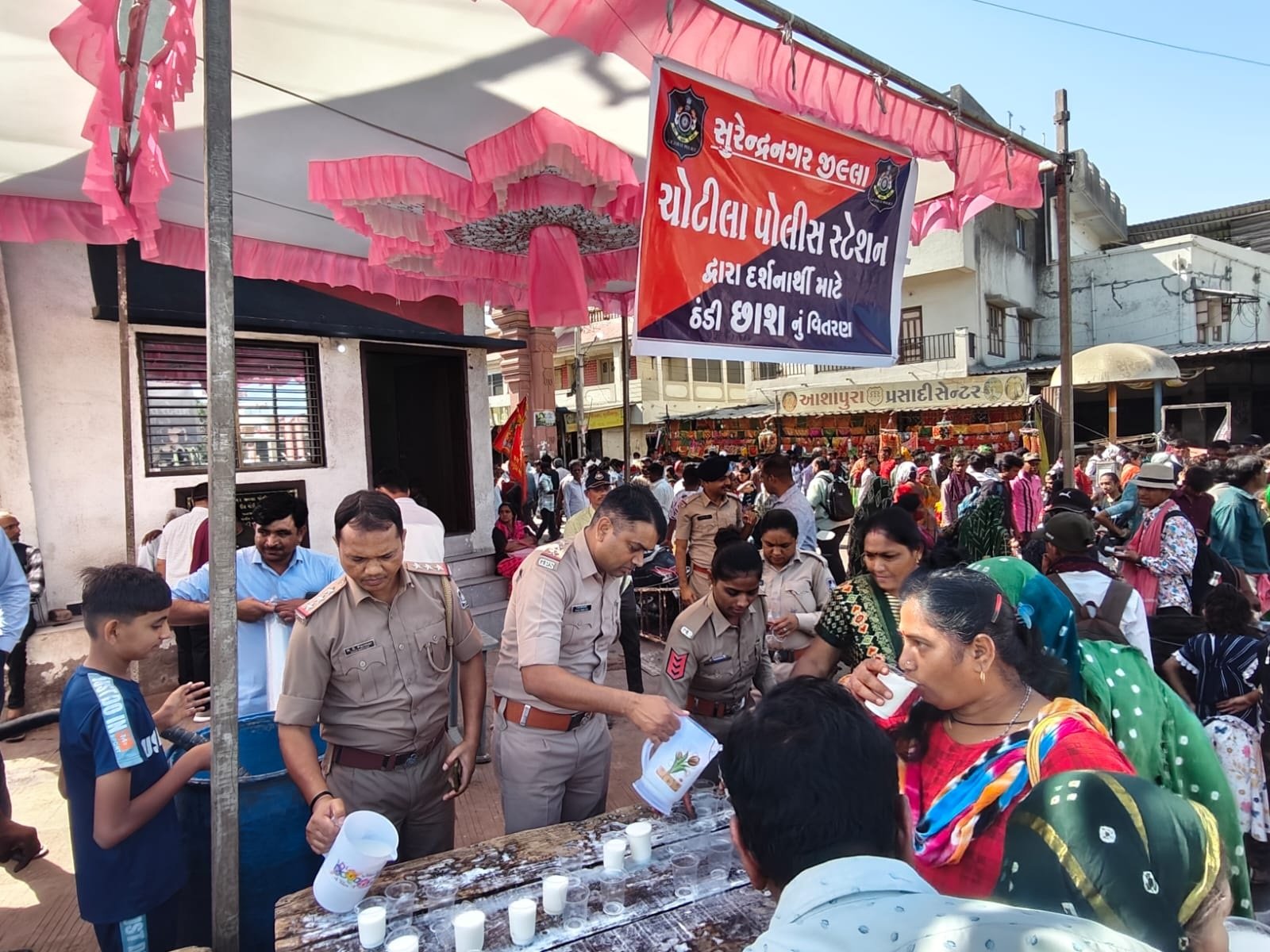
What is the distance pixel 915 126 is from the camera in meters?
3.31

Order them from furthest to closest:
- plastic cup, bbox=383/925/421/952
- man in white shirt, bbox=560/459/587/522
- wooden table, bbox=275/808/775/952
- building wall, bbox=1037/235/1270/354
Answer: building wall, bbox=1037/235/1270/354 < man in white shirt, bbox=560/459/587/522 < wooden table, bbox=275/808/775/952 < plastic cup, bbox=383/925/421/952

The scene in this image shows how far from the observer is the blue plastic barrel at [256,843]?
2.14 meters

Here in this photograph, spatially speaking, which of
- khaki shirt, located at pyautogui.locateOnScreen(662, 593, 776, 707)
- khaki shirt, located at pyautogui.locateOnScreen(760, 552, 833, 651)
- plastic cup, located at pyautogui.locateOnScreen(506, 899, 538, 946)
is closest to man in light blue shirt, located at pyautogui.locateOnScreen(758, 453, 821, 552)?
khaki shirt, located at pyautogui.locateOnScreen(760, 552, 833, 651)

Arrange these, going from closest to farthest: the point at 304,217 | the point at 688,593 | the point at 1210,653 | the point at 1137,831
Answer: the point at 1137,831 → the point at 1210,653 → the point at 304,217 → the point at 688,593

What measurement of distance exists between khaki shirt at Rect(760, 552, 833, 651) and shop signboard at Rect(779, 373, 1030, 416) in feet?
49.5

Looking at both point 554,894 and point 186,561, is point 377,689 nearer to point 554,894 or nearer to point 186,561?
point 554,894

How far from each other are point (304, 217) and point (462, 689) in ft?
11.1

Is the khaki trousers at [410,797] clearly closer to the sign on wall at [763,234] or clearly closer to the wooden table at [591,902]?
the wooden table at [591,902]

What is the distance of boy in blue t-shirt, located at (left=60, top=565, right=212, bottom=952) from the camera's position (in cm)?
190

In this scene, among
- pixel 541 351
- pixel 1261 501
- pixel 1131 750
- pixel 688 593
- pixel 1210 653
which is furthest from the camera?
pixel 541 351

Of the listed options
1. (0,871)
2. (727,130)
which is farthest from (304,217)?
(0,871)

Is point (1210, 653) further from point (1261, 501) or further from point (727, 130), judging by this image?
point (1261, 501)

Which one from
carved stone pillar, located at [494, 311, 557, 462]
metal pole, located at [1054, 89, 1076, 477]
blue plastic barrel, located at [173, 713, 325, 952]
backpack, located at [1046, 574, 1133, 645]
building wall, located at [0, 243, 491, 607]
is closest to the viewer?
blue plastic barrel, located at [173, 713, 325, 952]

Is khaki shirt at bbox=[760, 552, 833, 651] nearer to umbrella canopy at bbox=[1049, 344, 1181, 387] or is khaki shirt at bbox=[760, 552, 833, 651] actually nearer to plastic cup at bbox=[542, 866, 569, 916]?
plastic cup at bbox=[542, 866, 569, 916]
